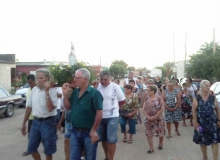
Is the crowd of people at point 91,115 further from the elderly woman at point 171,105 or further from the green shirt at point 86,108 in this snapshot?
the elderly woman at point 171,105

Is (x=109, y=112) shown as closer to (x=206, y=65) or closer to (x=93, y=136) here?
(x=93, y=136)

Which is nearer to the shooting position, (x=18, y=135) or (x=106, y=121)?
(x=106, y=121)

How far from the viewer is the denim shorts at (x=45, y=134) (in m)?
5.30

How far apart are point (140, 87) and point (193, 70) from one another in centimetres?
1626

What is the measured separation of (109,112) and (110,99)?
25 centimetres

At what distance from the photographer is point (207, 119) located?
635 centimetres

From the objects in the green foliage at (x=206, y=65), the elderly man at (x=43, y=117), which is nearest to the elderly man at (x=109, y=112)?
the elderly man at (x=43, y=117)

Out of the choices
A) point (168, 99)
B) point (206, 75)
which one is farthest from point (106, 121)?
point (206, 75)

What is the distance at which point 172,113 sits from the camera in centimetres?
947

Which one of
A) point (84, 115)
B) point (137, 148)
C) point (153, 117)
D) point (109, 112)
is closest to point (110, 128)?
point (109, 112)

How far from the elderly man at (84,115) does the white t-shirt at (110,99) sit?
55.0 inches

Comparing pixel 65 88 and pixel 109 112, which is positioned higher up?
pixel 65 88

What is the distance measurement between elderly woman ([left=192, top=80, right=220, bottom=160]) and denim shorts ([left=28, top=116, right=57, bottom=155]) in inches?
112

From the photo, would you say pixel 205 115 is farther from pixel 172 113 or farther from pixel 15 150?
pixel 15 150
